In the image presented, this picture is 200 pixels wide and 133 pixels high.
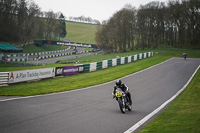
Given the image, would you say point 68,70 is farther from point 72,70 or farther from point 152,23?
→ point 152,23

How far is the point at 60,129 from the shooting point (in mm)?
8555

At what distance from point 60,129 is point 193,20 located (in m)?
73.5

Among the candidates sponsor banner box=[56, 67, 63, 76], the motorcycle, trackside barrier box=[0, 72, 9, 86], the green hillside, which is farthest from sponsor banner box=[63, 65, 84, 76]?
the green hillside

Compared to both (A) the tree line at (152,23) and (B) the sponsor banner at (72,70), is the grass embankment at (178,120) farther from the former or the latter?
(A) the tree line at (152,23)

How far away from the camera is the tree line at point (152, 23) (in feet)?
240

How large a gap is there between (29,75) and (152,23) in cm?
6066

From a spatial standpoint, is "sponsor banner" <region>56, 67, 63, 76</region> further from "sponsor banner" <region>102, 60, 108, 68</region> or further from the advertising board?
"sponsor banner" <region>102, 60, 108, 68</region>

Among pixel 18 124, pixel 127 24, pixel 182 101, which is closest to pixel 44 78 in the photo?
pixel 182 101

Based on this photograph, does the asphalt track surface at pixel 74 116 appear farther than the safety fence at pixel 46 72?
No

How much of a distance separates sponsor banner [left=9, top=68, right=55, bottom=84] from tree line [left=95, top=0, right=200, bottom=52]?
159 feet

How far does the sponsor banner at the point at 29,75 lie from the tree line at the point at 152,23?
48.5 metres

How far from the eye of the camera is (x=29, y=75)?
2319cm

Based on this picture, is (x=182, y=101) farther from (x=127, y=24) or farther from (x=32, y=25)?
(x=32, y=25)

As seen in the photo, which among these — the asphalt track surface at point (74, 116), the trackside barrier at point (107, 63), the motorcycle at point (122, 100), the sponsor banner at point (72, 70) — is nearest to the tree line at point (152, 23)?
the trackside barrier at point (107, 63)
